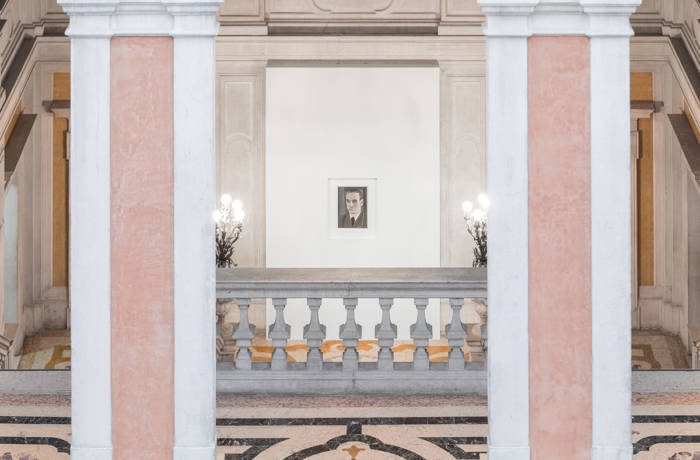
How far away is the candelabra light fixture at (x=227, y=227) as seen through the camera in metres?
11.1

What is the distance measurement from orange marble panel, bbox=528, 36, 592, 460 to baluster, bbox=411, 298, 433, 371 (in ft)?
6.20

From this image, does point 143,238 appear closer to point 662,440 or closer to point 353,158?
point 662,440

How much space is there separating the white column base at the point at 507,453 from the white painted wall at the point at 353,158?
7.26 metres

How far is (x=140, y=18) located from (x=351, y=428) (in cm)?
294

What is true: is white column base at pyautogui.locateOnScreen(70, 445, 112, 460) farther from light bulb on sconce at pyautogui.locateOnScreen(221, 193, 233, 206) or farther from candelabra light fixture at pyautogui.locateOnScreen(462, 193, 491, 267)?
candelabra light fixture at pyautogui.locateOnScreen(462, 193, 491, 267)

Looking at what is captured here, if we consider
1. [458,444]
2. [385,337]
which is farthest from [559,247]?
[385,337]

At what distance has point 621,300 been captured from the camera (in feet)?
15.2

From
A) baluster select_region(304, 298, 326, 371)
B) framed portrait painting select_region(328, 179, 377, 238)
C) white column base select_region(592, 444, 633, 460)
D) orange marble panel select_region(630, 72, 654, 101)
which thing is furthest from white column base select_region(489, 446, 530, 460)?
orange marble panel select_region(630, 72, 654, 101)

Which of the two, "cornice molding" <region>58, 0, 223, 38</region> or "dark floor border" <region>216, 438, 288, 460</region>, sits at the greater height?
"cornice molding" <region>58, 0, 223, 38</region>

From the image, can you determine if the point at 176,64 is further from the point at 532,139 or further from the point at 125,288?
the point at 532,139

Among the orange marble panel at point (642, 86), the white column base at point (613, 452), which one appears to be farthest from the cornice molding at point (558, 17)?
the orange marble panel at point (642, 86)

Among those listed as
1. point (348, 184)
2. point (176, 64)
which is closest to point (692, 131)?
point (348, 184)

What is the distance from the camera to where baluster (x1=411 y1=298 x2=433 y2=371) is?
21.4 ft

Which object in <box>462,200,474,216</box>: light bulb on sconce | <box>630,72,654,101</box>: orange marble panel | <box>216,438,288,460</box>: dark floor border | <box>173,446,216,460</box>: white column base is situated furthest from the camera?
<box>630,72,654,101</box>: orange marble panel
